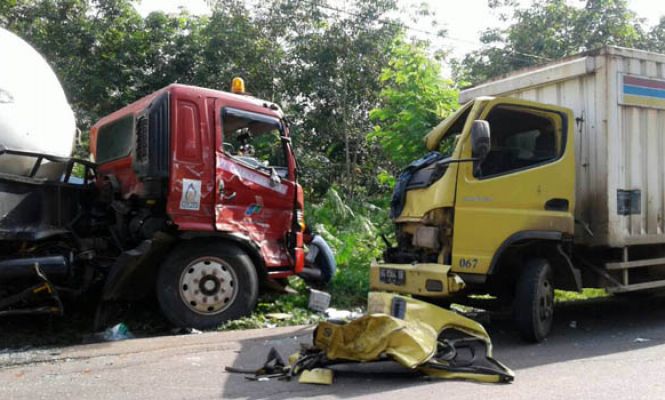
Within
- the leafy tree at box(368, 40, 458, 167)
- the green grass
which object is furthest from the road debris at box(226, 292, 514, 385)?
the leafy tree at box(368, 40, 458, 167)

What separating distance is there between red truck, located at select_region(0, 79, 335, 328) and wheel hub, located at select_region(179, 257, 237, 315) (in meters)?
0.01

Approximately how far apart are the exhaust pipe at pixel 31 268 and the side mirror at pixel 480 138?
4.15m

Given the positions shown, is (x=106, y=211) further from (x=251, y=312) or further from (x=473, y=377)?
(x=473, y=377)

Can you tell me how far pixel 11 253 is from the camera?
6.24m

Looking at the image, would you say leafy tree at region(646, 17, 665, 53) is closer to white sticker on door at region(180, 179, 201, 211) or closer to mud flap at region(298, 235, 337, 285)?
mud flap at region(298, 235, 337, 285)

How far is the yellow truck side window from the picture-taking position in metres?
6.00

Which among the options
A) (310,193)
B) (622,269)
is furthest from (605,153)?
(310,193)

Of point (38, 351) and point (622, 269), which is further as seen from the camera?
point (622, 269)

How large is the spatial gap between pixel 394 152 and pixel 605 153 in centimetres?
495

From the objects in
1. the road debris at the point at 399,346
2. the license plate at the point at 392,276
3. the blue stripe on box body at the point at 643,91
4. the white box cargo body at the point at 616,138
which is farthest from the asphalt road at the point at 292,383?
the blue stripe on box body at the point at 643,91

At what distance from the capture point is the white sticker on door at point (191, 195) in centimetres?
653

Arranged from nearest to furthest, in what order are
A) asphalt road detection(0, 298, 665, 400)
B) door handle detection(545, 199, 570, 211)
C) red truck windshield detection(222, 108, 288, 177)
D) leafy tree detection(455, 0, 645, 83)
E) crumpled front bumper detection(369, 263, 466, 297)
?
asphalt road detection(0, 298, 665, 400) < crumpled front bumper detection(369, 263, 466, 297) < door handle detection(545, 199, 570, 211) < red truck windshield detection(222, 108, 288, 177) < leafy tree detection(455, 0, 645, 83)

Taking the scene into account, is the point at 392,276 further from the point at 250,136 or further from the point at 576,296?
the point at 576,296

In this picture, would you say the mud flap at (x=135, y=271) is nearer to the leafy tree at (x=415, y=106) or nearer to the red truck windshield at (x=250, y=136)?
the red truck windshield at (x=250, y=136)
